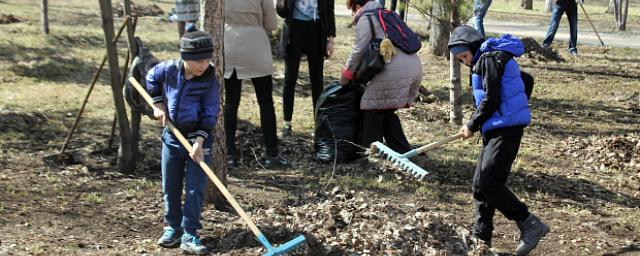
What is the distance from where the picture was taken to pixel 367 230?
14.8 feet

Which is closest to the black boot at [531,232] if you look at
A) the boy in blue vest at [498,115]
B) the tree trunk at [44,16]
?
the boy in blue vest at [498,115]

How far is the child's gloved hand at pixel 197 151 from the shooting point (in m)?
4.14

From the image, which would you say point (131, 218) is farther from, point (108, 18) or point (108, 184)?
point (108, 18)

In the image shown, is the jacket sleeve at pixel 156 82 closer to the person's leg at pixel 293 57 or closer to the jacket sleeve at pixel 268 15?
the jacket sleeve at pixel 268 15

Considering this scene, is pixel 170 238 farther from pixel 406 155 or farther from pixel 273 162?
pixel 273 162

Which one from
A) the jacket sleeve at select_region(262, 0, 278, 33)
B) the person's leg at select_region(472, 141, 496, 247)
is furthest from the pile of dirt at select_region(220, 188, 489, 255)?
the jacket sleeve at select_region(262, 0, 278, 33)

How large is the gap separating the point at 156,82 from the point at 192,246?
99 cm

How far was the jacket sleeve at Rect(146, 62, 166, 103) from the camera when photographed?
4.30 m

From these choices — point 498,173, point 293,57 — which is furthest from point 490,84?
point 293,57

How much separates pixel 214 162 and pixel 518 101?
78.7 inches

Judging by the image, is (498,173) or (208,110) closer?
(208,110)

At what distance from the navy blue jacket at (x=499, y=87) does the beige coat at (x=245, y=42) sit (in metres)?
2.06

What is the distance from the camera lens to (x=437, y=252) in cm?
436

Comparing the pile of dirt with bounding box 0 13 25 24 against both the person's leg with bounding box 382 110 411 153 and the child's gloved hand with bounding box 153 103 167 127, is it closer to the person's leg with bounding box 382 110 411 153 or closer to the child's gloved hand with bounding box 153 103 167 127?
the person's leg with bounding box 382 110 411 153
